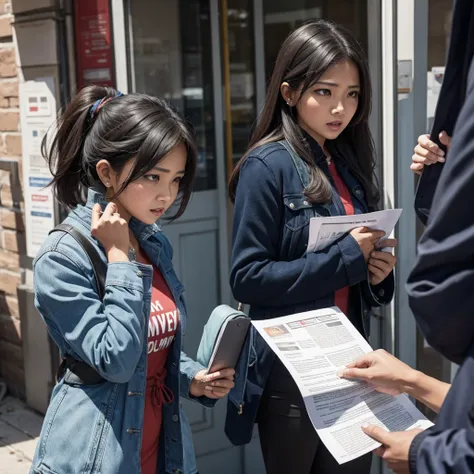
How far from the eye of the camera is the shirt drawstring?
2035 mm

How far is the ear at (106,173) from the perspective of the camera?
197 cm

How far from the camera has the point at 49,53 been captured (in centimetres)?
388

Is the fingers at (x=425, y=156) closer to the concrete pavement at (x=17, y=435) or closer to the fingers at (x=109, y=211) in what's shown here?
the fingers at (x=109, y=211)

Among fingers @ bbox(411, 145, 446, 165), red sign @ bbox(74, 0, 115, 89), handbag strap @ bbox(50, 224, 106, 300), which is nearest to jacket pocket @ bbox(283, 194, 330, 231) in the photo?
fingers @ bbox(411, 145, 446, 165)

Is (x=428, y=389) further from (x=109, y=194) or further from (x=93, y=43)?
(x=93, y=43)

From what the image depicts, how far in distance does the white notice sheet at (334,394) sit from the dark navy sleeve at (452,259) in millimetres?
539

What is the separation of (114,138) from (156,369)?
0.61m

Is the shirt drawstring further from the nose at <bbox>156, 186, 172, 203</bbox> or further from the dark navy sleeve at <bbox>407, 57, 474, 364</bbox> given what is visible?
the dark navy sleeve at <bbox>407, 57, 474, 364</bbox>

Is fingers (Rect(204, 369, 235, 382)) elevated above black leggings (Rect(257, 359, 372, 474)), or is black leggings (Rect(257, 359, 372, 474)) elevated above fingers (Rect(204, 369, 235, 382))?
fingers (Rect(204, 369, 235, 382))

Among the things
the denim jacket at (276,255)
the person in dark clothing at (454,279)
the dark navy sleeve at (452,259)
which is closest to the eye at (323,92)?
the denim jacket at (276,255)

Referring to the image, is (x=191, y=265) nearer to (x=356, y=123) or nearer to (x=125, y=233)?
(x=356, y=123)

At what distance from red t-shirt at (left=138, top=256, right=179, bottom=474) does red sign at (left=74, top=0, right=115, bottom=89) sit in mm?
1647

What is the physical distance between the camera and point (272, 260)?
232 cm

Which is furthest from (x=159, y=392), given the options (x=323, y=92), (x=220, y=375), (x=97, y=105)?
(x=323, y=92)
